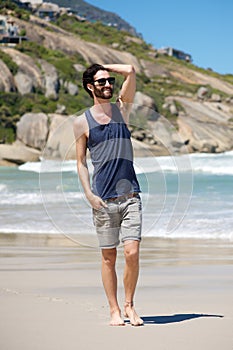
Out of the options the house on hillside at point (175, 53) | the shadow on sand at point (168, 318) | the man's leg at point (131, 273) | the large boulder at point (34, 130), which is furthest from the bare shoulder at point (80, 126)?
the house on hillside at point (175, 53)

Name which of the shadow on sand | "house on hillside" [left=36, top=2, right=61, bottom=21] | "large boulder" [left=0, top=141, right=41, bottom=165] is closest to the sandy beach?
the shadow on sand

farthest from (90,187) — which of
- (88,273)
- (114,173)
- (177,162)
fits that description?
(88,273)

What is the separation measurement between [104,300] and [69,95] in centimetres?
6558

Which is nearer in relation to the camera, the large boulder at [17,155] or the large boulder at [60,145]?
the large boulder at [60,145]

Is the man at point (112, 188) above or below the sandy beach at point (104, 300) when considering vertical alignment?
above

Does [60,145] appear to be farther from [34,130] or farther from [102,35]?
[102,35]

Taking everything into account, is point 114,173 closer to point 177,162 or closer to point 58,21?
point 177,162

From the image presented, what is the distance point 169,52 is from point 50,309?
12776 centimetres

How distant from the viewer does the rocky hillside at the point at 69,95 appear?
192ft

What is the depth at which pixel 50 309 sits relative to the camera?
5.68 m

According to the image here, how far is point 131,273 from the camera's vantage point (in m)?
5.28

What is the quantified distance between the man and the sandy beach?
0.32m

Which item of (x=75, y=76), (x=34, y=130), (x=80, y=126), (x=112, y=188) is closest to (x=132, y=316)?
(x=112, y=188)

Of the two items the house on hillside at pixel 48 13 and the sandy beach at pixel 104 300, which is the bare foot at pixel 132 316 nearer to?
the sandy beach at pixel 104 300
